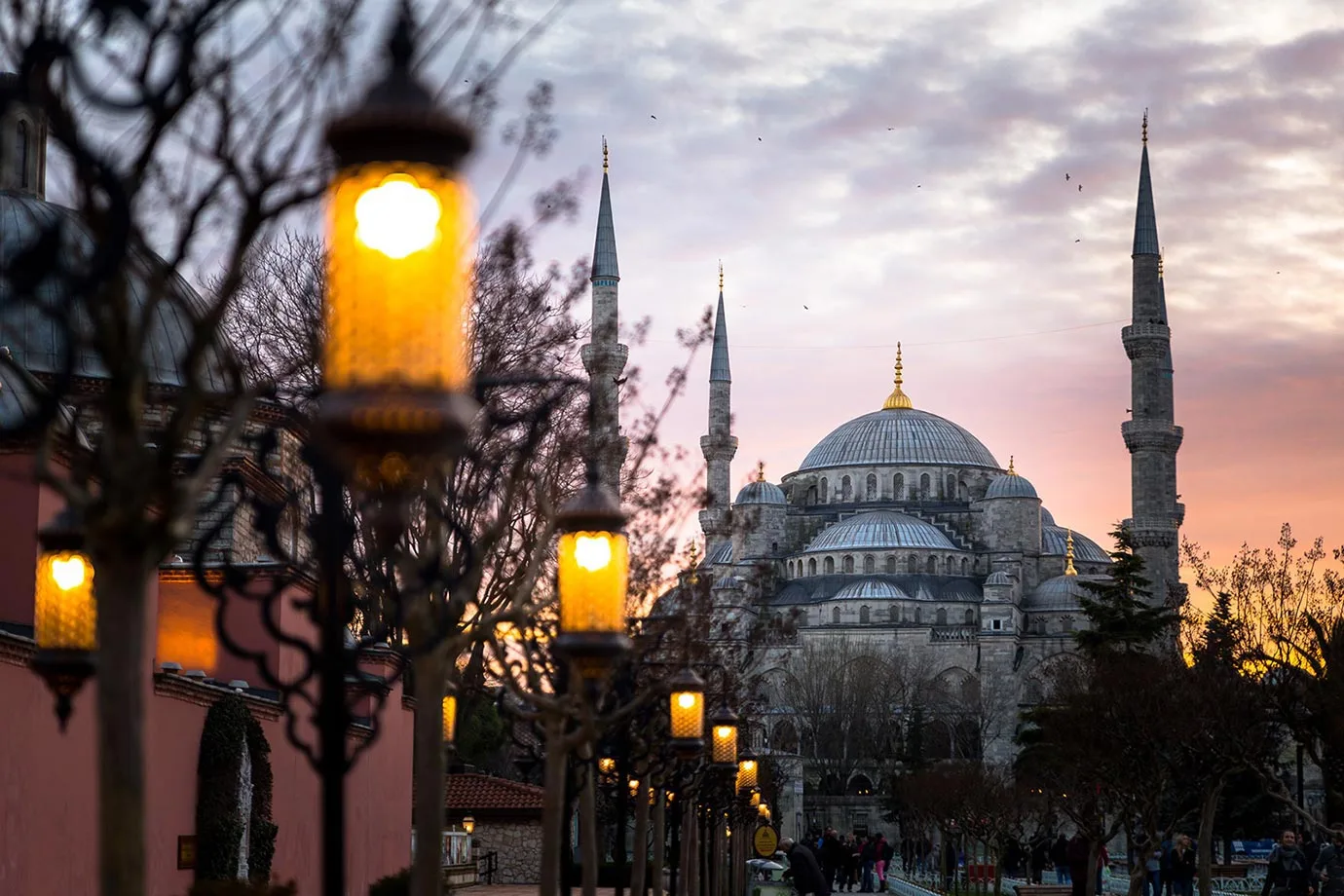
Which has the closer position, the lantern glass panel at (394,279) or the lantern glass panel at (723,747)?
the lantern glass panel at (394,279)

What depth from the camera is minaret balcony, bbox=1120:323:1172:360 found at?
7194cm

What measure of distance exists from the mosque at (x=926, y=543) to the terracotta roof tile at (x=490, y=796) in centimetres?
3121

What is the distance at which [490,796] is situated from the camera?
38812 mm

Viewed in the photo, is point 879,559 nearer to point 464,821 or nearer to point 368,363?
point 464,821

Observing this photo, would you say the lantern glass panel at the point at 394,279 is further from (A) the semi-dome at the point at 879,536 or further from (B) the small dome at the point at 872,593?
(A) the semi-dome at the point at 879,536

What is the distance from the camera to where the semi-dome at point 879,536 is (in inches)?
4181

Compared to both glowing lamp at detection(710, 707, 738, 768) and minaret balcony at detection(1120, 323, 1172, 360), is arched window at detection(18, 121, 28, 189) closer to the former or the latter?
glowing lamp at detection(710, 707, 738, 768)

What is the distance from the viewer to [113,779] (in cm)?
567

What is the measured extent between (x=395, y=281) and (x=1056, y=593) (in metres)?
99.7

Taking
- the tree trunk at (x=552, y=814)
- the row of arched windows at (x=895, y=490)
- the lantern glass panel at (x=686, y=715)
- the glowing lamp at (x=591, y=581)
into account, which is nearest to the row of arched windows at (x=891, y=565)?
the row of arched windows at (x=895, y=490)

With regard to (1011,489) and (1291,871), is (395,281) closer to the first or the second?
(1291,871)

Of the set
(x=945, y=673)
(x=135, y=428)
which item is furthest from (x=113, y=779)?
(x=945, y=673)

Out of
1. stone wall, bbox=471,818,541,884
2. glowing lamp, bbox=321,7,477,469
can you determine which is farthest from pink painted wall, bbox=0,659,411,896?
stone wall, bbox=471,818,541,884

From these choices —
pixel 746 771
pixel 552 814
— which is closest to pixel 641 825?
pixel 552 814
